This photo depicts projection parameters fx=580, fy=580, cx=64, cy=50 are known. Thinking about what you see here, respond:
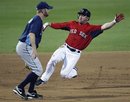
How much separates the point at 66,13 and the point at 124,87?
16661mm

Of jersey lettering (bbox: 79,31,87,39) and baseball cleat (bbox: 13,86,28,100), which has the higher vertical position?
jersey lettering (bbox: 79,31,87,39)

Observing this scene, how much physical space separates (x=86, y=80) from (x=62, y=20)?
13322mm

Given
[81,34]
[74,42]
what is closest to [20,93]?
[74,42]

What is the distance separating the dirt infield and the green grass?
2165 mm

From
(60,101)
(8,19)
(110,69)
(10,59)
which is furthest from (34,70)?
(8,19)

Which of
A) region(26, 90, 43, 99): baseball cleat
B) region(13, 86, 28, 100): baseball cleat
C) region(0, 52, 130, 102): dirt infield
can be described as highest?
region(13, 86, 28, 100): baseball cleat

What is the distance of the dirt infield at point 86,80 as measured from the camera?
12.2 metres

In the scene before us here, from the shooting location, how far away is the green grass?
2045 cm

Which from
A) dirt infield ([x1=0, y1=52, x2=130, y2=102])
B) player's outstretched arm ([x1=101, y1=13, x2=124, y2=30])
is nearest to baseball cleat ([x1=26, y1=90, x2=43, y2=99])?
dirt infield ([x1=0, y1=52, x2=130, y2=102])

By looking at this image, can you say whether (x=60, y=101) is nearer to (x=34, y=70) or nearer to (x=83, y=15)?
(x=34, y=70)

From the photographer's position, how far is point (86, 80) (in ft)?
47.5

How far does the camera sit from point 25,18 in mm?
28266

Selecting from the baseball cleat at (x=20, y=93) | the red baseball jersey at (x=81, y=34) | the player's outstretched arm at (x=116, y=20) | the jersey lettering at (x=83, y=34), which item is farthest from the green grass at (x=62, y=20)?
the baseball cleat at (x=20, y=93)

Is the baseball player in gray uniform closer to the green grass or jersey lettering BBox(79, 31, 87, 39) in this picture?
jersey lettering BBox(79, 31, 87, 39)
